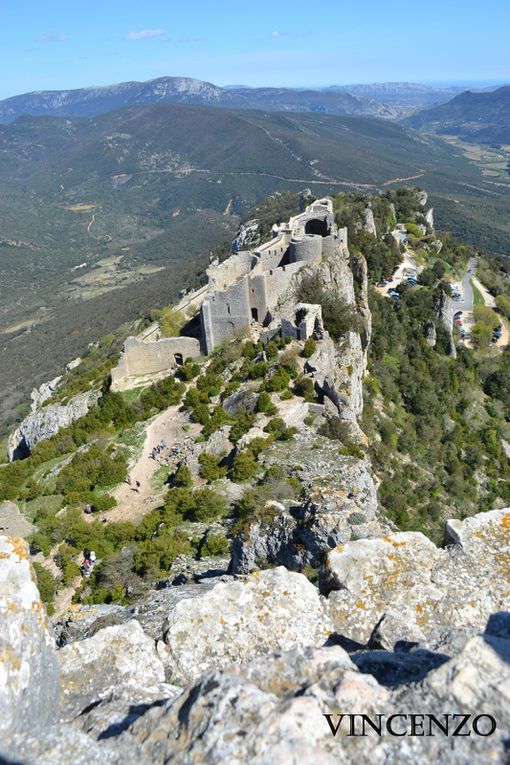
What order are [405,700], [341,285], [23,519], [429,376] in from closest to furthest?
[405,700] < [23,519] < [341,285] < [429,376]

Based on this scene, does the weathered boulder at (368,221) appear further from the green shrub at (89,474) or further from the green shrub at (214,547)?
the green shrub at (214,547)

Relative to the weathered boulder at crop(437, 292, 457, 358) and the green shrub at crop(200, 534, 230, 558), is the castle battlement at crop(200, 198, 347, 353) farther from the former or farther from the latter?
the green shrub at crop(200, 534, 230, 558)

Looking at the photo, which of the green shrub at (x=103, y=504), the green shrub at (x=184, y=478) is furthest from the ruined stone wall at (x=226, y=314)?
the green shrub at (x=103, y=504)

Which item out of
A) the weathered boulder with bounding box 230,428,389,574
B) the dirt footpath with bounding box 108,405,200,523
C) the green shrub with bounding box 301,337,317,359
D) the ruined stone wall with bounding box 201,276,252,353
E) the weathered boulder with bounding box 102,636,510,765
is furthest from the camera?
the ruined stone wall with bounding box 201,276,252,353

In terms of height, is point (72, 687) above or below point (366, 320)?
above

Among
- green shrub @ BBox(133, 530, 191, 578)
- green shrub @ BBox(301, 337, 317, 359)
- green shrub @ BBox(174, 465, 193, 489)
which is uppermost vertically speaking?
green shrub @ BBox(301, 337, 317, 359)

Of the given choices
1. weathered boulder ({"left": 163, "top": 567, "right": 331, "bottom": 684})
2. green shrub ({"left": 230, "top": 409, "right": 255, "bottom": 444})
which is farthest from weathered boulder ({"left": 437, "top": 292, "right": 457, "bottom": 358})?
weathered boulder ({"left": 163, "top": 567, "right": 331, "bottom": 684})

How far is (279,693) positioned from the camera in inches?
153

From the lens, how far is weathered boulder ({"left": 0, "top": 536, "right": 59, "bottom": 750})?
4.24 meters

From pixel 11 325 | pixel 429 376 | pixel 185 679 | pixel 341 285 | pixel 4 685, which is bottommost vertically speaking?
pixel 11 325

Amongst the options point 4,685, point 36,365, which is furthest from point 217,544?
point 36,365

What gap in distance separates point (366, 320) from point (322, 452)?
62.0 feet

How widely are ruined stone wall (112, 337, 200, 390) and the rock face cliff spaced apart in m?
21.8

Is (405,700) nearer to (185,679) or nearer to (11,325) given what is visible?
(185,679)
